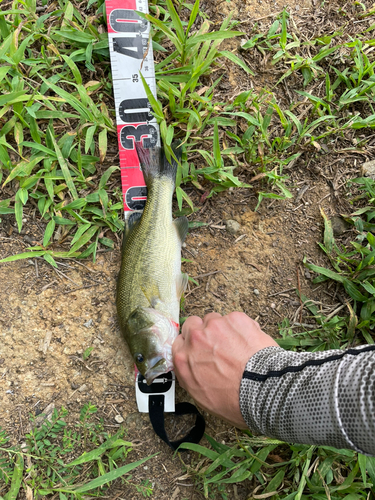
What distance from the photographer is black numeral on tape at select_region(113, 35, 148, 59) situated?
3.41 meters

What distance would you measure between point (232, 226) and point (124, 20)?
2285mm

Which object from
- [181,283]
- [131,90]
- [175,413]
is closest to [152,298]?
[181,283]

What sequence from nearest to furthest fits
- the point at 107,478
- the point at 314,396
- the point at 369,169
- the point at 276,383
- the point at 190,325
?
the point at 314,396
the point at 276,383
the point at 107,478
the point at 190,325
the point at 369,169

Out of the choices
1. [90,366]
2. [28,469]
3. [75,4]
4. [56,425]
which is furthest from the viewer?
[75,4]

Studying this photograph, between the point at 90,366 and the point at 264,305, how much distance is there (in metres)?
1.79

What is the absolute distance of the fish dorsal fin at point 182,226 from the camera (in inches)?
132

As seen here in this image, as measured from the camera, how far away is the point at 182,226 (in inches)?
132

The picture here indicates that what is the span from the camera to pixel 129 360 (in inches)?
131

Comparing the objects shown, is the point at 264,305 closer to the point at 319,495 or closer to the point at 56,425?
the point at 319,495

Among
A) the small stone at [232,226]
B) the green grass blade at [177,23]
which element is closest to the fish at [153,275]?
the small stone at [232,226]

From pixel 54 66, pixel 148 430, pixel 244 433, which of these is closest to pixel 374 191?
pixel 244 433

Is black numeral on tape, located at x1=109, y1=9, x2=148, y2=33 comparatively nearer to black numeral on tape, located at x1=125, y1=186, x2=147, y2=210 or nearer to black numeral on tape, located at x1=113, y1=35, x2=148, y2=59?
black numeral on tape, located at x1=113, y1=35, x2=148, y2=59

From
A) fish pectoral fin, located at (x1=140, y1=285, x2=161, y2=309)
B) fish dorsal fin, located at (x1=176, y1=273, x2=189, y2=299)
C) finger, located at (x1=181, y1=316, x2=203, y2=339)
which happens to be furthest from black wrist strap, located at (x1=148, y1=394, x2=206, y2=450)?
fish dorsal fin, located at (x1=176, y1=273, x2=189, y2=299)

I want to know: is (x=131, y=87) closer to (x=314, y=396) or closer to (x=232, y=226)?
(x=232, y=226)
